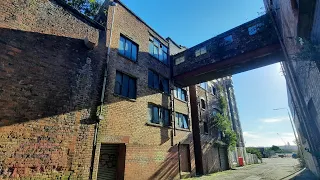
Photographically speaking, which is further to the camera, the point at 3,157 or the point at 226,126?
the point at 226,126

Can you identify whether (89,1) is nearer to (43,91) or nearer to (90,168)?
(43,91)

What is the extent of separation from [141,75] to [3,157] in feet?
26.5

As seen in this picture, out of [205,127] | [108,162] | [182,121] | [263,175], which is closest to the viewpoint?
[108,162]

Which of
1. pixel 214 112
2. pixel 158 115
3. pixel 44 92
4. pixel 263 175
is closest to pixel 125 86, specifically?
pixel 158 115

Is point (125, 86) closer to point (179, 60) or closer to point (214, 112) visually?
point (179, 60)

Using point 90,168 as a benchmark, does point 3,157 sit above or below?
Answer: above

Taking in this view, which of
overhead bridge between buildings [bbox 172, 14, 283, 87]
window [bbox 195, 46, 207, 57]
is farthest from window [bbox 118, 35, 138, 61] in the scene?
window [bbox 195, 46, 207, 57]

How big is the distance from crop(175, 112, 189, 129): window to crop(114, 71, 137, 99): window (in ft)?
16.9

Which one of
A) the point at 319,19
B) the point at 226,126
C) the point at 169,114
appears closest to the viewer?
the point at 319,19

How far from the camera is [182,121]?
1526cm

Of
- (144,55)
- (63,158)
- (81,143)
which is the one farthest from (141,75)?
(63,158)

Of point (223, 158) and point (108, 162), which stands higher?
point (108, 162)

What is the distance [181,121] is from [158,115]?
3.31m

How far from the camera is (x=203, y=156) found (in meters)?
16.2
